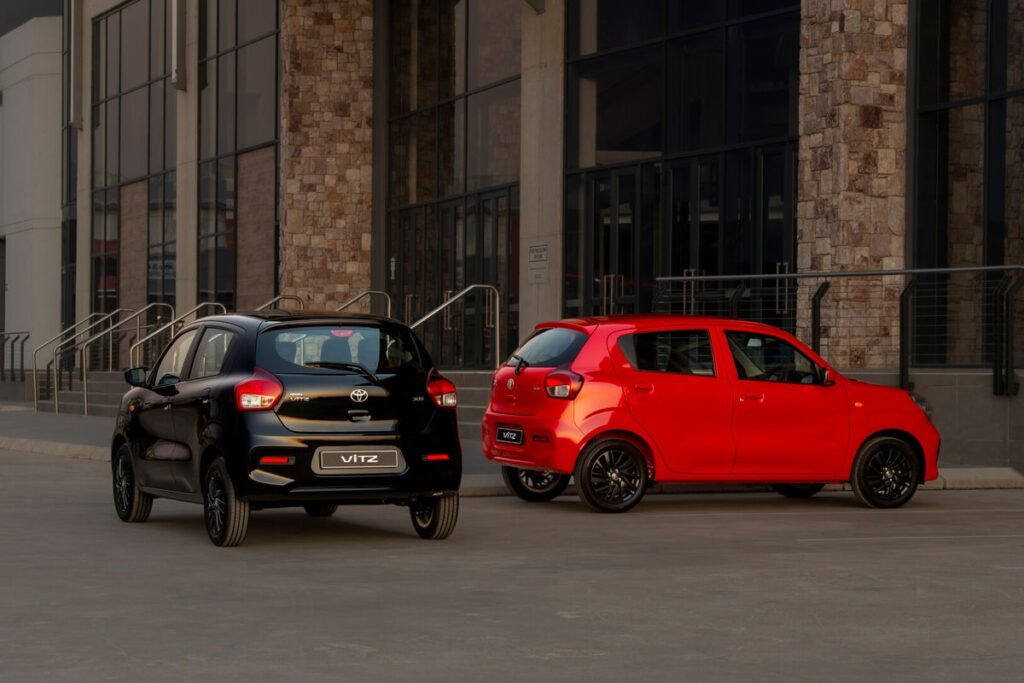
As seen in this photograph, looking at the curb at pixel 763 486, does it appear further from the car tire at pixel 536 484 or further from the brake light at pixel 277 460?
the brake light at pixel 277 460

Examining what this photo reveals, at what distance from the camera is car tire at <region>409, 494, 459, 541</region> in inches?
482

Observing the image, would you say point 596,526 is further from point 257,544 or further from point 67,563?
point 67,563

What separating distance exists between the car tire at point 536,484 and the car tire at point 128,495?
342 centimetres

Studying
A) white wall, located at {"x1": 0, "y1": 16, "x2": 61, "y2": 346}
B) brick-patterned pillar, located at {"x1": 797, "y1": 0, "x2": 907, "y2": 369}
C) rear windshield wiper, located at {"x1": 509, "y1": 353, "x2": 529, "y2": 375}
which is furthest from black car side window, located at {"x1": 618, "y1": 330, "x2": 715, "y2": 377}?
white wall, located at {"x1": 0, "y1": 16, "x2": 61, "y2": 346}

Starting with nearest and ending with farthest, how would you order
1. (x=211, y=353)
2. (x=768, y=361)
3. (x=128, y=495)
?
(x=211, y=353) < (x=128, y=495) < (x=768, y=361)

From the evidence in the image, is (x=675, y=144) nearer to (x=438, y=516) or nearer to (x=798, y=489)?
(x=798, y=489)

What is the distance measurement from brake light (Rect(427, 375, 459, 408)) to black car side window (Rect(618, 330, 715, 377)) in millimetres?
2665

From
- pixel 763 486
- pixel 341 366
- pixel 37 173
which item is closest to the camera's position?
pixel 341 366

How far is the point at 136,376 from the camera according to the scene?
13.4m

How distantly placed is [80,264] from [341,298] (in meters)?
17.9

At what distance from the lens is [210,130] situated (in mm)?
40875

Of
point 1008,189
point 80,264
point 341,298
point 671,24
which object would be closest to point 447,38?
point 341,298

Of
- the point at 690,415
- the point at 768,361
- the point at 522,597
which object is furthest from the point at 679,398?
the point at 522,597

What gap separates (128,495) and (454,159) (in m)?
19.7
